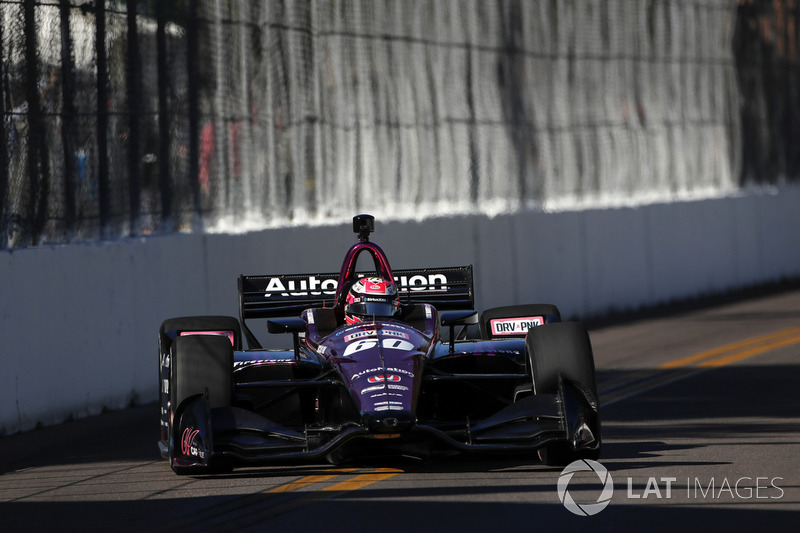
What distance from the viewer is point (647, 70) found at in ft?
78.5

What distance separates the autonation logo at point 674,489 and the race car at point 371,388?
0.29 meters

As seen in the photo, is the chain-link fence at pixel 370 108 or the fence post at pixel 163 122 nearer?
the chain-link fence at pixel 370 108

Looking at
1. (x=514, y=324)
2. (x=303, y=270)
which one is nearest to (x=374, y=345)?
(x=514, y=324)

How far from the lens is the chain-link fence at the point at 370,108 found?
12820 mm

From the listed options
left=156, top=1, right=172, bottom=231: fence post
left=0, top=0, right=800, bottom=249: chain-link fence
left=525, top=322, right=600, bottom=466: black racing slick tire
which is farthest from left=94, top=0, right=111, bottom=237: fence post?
left=525, top=322, right=600, bottom=466: black racing slick tire

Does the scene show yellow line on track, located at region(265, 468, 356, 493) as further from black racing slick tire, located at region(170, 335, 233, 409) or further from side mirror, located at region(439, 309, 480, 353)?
side mirror, located at region(439, 309, 480, 353)

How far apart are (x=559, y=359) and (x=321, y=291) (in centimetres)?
255

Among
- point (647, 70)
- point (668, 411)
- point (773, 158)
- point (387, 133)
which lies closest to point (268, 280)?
point (668, 411)

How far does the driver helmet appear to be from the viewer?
32.3 feet

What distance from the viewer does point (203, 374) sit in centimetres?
899

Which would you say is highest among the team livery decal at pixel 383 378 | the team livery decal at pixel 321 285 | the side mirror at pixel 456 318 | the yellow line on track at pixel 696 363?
the team livery decal at pixel 321 285

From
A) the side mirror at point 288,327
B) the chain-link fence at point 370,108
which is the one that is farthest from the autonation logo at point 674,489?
the chain-link fence at point 370,108

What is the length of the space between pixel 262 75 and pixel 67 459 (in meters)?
6.87

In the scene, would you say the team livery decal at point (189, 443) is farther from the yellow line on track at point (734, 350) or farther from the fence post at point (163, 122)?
the yellow line on track at point (734, 350)
